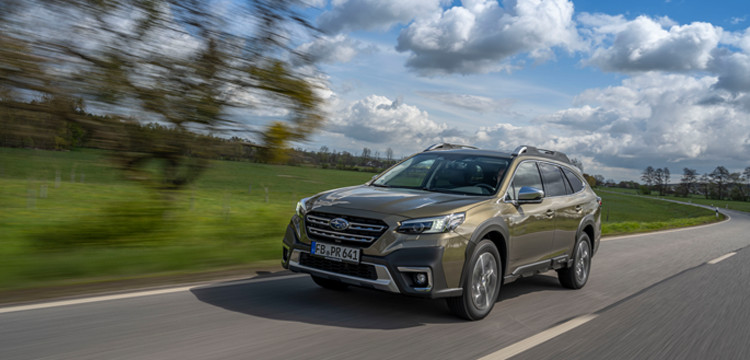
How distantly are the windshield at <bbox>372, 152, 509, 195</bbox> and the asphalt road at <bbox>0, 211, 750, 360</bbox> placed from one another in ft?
3.96

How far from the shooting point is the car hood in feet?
17.3

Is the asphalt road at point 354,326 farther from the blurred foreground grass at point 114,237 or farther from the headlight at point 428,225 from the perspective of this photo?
the blurred foreground grass at point 114,237

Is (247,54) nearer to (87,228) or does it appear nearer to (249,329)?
(87,228)

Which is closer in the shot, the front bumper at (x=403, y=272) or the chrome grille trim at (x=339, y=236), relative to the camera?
the front bumper at (x=403, y=272)

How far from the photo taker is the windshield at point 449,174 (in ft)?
20.5

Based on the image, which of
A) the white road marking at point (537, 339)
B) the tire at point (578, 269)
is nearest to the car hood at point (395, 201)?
the white road marking at point (537, 339)

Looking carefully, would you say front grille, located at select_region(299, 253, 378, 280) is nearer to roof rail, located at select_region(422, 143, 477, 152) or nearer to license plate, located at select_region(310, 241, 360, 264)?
license plate, located at select_region(310, 241, 360, 264)

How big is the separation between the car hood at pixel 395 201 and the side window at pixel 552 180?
166 cm

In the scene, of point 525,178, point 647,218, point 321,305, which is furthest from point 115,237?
point 647,218

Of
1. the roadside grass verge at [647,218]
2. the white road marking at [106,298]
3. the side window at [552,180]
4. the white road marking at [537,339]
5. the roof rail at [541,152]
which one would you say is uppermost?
the roof rail at [541,152]

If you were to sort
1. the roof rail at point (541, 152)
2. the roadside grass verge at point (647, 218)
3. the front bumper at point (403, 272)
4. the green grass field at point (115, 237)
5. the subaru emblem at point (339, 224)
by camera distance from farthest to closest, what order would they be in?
1. the roadside grass verge at point (647, 218)
2. the roof rail at point (541, 152)
3. the green grass field at point (115, 237)
4. the subaru emblem at point (339, 224)
5. the front bumper at point (403, 272)

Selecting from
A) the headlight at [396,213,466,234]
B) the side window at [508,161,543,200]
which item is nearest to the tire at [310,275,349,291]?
the headlight at [396,213,466,234]

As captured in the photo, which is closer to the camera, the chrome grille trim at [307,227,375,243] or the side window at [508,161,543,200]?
the chrome grille trim at [307,227,375,243]

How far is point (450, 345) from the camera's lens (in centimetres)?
469
